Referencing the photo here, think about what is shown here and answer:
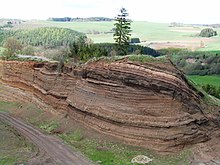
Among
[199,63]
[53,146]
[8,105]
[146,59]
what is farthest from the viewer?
[199,63]

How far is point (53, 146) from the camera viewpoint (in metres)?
39.0

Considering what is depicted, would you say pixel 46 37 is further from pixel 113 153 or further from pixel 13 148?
pixel 113 153

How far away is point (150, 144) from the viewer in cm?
3700

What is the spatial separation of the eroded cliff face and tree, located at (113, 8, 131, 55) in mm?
18245

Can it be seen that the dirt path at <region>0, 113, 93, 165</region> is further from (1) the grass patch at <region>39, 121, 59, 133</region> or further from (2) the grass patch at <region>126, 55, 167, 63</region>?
(2) the grass patch at <region>126, 55, 167, 63</region>

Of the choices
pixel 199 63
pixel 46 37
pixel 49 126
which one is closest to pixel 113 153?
pixel 49 126

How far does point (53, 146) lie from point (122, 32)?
2879cm

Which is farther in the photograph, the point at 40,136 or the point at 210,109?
the point at 40,136

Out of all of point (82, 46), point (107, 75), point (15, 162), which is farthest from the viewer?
point (82, 46)

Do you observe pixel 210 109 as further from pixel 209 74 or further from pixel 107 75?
pixel 209 74

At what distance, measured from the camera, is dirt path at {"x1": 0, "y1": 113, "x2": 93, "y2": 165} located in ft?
114

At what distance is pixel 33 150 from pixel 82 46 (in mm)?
26310

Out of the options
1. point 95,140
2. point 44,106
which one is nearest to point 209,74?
point 44,106

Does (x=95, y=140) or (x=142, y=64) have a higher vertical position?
(x=142, y=64)
